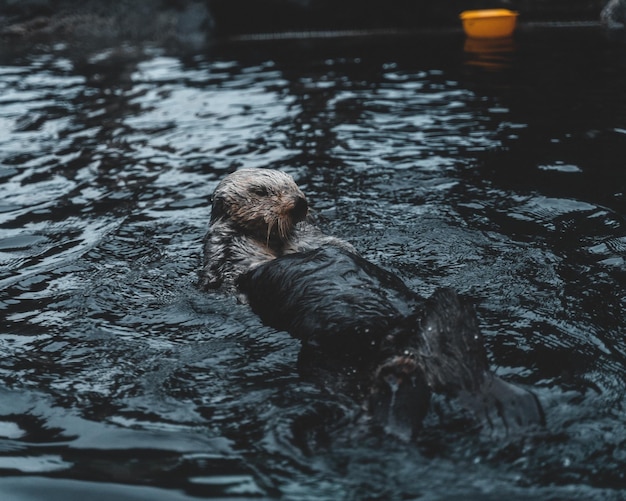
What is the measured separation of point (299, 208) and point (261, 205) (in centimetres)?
20

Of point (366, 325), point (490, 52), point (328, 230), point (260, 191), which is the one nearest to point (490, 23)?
point (490, 52)

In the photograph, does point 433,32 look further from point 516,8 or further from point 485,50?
point 485,50

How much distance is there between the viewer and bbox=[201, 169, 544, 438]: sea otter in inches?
97.5

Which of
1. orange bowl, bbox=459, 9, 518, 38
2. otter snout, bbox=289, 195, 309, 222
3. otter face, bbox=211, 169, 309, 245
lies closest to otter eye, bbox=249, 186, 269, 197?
otter face, bbox=211, 169, 309, 245

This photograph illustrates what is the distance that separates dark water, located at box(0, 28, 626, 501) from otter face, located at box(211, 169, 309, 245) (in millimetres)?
425

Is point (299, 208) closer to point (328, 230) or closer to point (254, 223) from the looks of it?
point (254, 223)

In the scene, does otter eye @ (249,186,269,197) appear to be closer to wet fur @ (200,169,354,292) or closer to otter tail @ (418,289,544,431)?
wet fur @ (200,169,354,292)

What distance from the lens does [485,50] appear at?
10.3 meters

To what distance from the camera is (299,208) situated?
395 centimetres

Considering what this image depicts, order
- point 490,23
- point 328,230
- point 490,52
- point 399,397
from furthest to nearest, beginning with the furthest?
point 490,23 < point 490,52 < point 328,230 < point 399,397

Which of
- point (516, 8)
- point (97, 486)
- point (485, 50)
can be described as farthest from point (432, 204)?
point (516, 8)

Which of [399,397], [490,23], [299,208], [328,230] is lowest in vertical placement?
[328,230]

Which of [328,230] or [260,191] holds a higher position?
[260,191]

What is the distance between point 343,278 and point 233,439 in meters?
0.83
